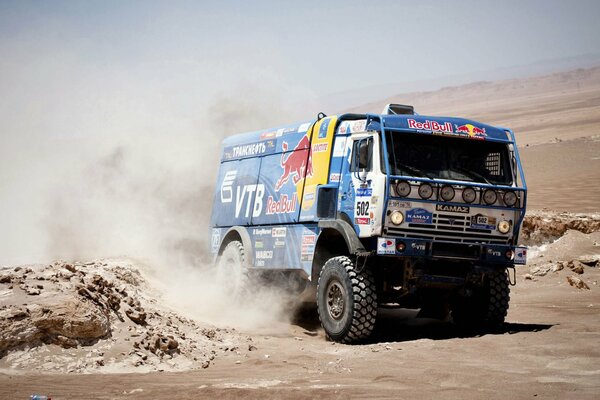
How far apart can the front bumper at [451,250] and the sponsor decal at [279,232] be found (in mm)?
3083

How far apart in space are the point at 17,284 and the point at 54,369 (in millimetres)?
1412

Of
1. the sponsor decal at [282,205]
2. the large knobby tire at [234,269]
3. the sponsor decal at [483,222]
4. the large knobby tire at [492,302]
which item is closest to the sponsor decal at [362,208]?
the sponsor decal at [483,222]

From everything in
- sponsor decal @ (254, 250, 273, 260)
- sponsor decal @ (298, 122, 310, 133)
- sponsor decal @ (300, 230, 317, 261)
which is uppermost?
sponsor decal @ (298, 122, 310, 133)

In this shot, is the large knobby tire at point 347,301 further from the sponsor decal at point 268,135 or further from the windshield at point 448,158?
the sponsor decal at point 268,135

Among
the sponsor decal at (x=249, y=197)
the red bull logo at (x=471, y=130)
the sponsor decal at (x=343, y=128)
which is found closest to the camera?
the red bull logo at (x=471, y=130)

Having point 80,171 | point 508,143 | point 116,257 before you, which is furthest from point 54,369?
point 80,171

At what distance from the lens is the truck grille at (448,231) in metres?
10.9

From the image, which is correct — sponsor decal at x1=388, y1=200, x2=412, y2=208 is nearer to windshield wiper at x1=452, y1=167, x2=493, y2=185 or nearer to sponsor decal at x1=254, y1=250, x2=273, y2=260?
windshield wiper at x1=452, y1=167, x2=493, y2=185

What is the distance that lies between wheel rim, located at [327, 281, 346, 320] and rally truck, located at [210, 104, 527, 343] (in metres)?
0.01

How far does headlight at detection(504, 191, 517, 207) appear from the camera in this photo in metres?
11.3

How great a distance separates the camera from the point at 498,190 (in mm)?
11297

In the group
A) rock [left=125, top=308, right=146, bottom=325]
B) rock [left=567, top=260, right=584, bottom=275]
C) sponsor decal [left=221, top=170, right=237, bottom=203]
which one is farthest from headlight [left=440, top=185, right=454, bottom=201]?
rock [left=567, top=260, right=584, bottom=275]

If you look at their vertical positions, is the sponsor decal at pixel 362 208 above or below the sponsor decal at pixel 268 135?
below

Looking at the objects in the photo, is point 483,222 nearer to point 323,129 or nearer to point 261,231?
point 323,129
